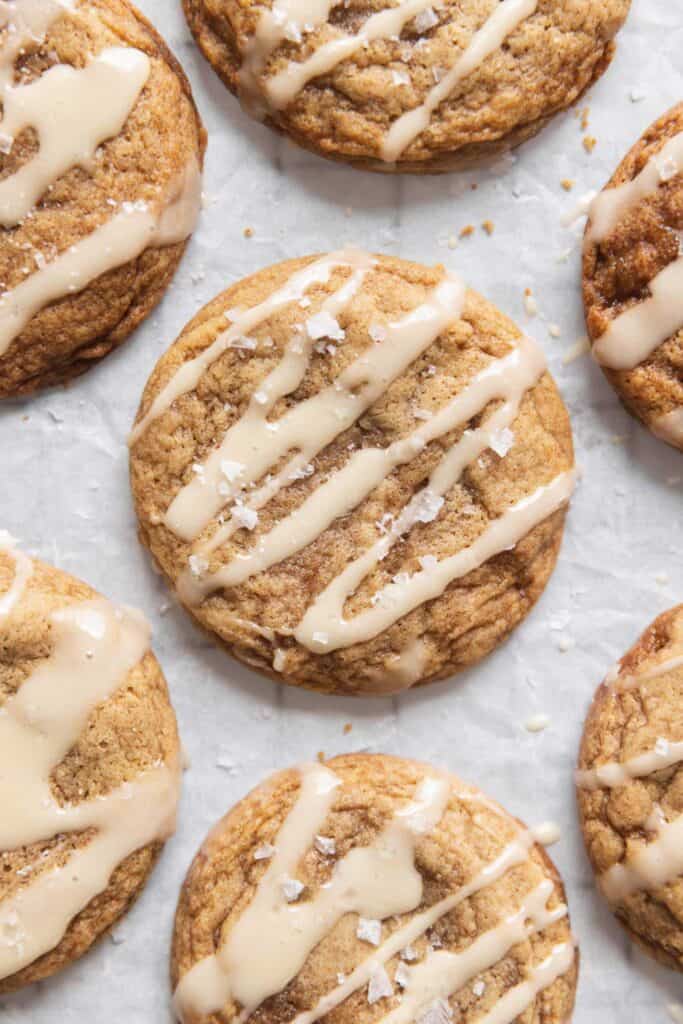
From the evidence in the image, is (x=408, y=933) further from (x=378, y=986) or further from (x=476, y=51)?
(x=476, y=51)

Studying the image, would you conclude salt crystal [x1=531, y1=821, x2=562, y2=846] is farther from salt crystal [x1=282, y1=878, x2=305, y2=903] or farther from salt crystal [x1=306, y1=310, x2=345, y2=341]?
salt crystal [x1=306, y1=310, x2=345, y2=341]

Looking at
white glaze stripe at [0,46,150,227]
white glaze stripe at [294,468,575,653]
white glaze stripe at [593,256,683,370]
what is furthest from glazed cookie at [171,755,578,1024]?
white glaze stripe at [0,46,150,227]

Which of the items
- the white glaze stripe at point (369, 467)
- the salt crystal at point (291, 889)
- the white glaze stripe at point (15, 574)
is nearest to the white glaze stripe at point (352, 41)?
the white glaze stripe at point (369, 467)

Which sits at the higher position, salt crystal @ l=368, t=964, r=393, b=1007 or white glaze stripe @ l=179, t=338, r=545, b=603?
white glaze stripe @ l=179, t=338, r=545, b=603

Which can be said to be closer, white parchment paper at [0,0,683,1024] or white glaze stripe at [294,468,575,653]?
white glaze stripe at [294,468,575,653]

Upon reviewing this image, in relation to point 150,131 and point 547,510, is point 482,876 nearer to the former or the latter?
point 547,510

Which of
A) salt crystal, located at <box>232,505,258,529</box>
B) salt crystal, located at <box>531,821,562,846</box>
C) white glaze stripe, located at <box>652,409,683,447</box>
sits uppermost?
white glaze stripe, located at <box>652,409,683,447</box>

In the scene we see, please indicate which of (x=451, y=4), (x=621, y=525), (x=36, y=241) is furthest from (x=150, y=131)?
(x=621, y=525)

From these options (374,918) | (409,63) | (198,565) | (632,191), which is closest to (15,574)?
(198,565)
